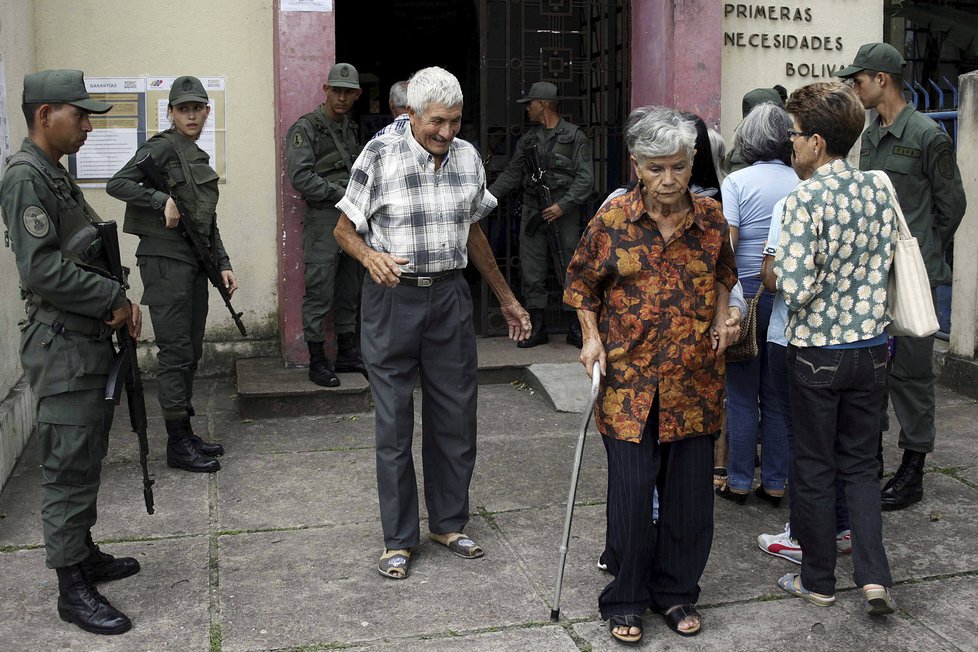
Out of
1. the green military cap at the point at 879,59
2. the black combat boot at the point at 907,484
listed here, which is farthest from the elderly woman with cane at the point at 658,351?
the green military cap at the point at 879,59

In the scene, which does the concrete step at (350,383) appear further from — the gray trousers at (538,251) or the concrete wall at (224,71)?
the gray trousers at (538,251)

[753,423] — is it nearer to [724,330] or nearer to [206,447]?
[724,330]

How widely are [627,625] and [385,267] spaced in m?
1.58

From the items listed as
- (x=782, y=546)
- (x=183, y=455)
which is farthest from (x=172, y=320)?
(x=782, y=546)

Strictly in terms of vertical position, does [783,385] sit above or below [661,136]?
below

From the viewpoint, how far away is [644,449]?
367 centimetres

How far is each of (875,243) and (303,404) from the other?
3947 mm

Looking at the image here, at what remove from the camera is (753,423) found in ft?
16.1

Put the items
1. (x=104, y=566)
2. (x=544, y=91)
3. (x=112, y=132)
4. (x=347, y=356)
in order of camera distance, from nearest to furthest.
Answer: (x=104, y=566) < (x=112, y=132) < (x=347, y=356) < (x=544, y=91)

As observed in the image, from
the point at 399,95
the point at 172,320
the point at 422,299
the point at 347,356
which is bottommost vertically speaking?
the point at 347,356

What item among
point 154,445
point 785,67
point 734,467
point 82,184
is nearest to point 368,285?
point 734,467

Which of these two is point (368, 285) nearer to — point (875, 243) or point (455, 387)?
point (455, 387)

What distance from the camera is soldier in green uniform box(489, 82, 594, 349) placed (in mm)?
8180

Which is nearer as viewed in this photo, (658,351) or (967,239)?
(658,351)
